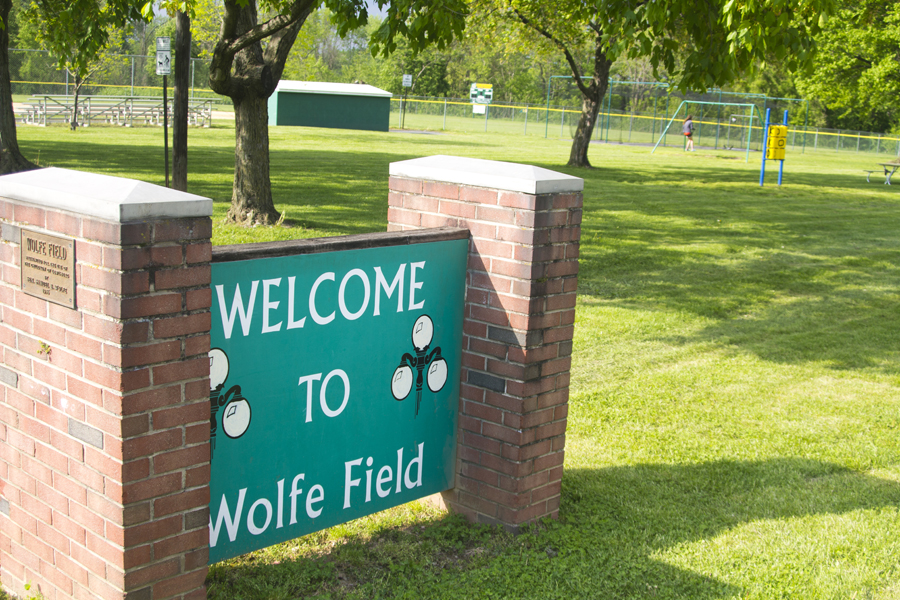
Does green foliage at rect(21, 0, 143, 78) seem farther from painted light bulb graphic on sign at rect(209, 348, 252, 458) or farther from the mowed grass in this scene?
painted light bulb graphic on sign at rect(209, 348, 252, 458)

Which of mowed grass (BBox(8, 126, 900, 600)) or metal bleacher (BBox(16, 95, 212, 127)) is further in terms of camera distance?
metal bleacher (BBox(16, 95, 212, 127))

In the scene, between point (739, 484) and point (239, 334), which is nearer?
point (239, 334)

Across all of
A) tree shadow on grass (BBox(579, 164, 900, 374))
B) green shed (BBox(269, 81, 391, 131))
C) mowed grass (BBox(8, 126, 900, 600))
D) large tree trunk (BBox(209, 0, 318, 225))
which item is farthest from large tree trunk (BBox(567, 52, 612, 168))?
green shed (BBox(269, 81, 391, 131))

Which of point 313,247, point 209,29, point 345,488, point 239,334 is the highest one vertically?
point 209,29

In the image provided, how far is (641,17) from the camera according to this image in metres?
7.18

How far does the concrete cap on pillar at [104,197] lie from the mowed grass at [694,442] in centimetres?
155

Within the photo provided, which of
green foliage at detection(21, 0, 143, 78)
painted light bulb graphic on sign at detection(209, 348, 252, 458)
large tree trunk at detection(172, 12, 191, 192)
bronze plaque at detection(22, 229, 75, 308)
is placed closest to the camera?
bronze plaque at detection(22, 229, 75, 308)

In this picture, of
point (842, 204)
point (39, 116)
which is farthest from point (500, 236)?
point (39, 116)

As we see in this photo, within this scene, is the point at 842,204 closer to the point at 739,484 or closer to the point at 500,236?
the point at 739,484

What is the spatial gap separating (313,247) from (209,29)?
44762 mm

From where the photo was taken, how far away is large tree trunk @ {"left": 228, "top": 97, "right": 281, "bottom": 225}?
10.9 metres

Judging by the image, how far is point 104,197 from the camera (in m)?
2.58

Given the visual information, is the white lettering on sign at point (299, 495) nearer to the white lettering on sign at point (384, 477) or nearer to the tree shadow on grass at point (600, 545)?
the white lettering on sign at point (384, 477)

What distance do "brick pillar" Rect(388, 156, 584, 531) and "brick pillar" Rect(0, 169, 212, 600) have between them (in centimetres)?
146
